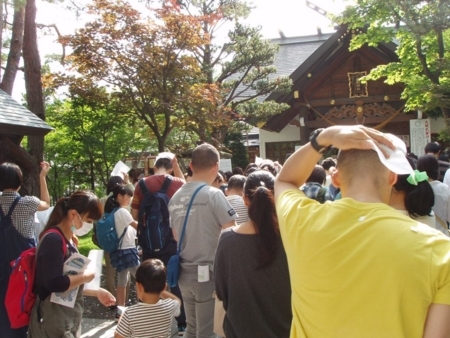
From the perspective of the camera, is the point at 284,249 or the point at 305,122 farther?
the point at 305,122

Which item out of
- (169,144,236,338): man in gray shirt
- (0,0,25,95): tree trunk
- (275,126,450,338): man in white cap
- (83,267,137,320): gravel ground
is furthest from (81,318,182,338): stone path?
(0,0,25,95): tree trunk

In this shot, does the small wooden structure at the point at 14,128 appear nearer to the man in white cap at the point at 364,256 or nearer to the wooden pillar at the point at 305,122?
the man in white cap at the point at 364,256

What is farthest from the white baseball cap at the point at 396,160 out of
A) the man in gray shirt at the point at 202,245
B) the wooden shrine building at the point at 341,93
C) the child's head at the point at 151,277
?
the wooden shrine building at the point at 341,93

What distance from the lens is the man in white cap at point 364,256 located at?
118 centimetres

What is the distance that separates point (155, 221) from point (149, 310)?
1.33m

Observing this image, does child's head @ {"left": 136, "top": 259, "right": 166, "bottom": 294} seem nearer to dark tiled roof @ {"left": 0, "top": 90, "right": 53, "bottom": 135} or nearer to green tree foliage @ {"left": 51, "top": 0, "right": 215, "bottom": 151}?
dark tiled roof @ {"left": 0, "top": 90, "right": 53, "bottom": 135}

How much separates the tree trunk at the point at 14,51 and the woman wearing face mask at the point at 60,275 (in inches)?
298

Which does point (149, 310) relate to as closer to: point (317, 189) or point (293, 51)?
point (317, 189)

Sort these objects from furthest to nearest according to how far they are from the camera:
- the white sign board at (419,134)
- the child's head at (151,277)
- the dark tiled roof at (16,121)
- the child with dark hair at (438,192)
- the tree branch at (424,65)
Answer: the white sign board at (419,134)
the tree branch at (424,65)
the dark tiled roof at (16,121)
the child with dark hair at (438,192)
the child's head at (151,277)

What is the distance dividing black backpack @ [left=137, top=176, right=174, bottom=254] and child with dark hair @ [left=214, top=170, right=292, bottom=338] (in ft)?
6.68

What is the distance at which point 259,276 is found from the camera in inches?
91.8

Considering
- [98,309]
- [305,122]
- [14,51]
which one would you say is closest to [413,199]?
[98,309]

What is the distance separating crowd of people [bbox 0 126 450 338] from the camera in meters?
1.21

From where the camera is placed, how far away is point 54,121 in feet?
42.0
